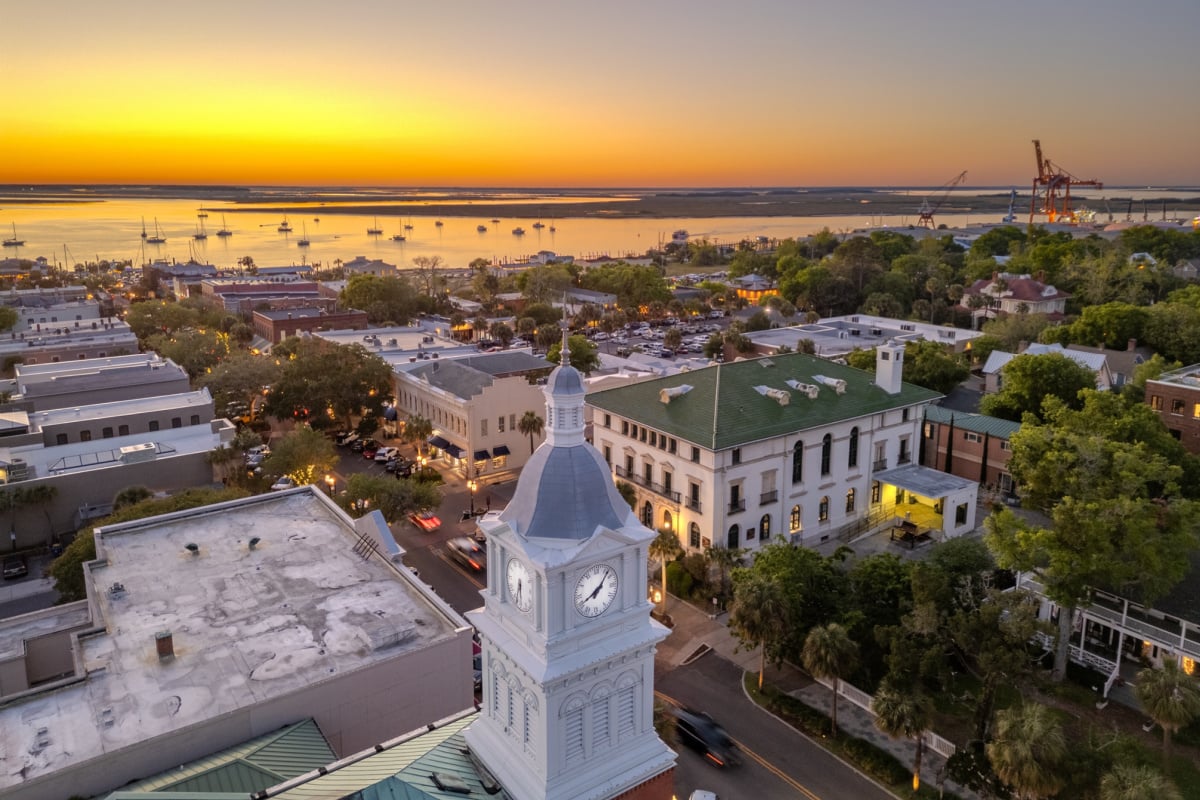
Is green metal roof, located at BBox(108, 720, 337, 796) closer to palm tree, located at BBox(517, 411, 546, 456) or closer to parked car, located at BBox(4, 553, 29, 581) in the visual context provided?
parked car, located at BBox(4, 553, 29, 581)

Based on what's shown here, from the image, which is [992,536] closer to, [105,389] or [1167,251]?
[105,389]

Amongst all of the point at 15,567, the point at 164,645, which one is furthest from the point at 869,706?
the point at 15,567

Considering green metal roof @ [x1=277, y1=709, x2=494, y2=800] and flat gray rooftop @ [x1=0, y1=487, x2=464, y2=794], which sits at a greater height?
green metal roof @ [x1=277, y1=709, x2=494, y2=800]

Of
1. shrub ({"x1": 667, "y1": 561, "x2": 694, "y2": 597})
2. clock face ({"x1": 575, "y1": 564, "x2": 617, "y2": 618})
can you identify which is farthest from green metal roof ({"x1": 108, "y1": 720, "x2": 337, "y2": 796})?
shrub ({"x1": 667, "y1": 561, "x2": 694, "y2": 597})

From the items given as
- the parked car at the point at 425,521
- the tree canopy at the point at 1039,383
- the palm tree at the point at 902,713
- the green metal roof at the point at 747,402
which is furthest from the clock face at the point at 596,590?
the tree canopy at the point at 1039,383

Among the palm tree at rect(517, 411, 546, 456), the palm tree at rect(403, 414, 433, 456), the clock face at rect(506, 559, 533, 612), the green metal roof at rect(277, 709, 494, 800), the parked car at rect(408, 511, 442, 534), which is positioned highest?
the clock face at rect(506, 559, 533, 612)

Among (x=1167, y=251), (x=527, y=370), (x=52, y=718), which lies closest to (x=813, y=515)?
(x=527, y=370)
